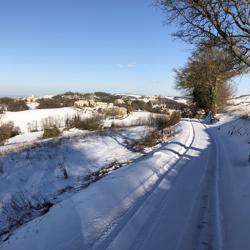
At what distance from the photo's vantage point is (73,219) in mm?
5133

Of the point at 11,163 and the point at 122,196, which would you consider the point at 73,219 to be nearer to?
the point at 122,196

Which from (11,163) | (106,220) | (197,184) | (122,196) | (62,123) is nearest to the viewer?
(106,220)

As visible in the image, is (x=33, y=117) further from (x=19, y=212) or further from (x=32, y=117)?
(x=19, y=212)

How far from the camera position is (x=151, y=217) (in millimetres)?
5234

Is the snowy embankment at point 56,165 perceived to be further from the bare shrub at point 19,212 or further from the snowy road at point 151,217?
the snowy road at point 151,217

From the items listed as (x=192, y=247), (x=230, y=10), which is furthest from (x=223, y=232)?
(x=230, y=10)

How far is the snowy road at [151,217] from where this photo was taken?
4.39m

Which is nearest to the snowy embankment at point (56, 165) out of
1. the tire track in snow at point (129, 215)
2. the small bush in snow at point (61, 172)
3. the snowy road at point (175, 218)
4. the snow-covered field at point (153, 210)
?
the small bush in snow at point (61, 172)

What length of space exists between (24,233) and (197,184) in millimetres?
4264

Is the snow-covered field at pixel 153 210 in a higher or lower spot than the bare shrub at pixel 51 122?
higher

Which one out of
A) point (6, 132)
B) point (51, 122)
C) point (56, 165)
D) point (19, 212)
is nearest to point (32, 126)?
point (51, 122)

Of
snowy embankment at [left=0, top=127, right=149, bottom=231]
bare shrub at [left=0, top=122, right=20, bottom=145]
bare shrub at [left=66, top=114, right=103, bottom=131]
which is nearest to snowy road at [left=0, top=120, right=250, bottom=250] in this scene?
snowy embankment at [left=0, top=127, right=149, bottom=231]

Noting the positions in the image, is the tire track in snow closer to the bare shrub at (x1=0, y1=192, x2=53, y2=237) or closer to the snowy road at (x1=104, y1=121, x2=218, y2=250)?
the snowy road at (x1=104, y1=121, x2=218, y2=250)

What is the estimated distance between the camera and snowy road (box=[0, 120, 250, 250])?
14.4 feet
